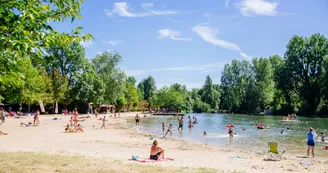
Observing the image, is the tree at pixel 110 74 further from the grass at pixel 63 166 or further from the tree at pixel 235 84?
the grass at pixel 63 166

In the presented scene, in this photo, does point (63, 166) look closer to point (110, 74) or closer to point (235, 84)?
point (110, 74)

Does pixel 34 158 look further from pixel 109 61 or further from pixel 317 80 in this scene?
pixel 317 80

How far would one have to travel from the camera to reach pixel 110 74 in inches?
3059

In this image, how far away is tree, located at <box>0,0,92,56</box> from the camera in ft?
16.6

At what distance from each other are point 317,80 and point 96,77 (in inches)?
2412

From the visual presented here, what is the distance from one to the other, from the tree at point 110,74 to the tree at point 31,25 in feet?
233

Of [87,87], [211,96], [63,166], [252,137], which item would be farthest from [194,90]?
[63,166]

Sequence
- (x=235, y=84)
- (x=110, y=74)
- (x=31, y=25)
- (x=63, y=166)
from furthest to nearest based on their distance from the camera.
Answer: (x=235, y=84)
(x=110, y=74)
(x=63, y=166)
(x=31, y=25)

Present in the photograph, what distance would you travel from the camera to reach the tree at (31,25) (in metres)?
5.05

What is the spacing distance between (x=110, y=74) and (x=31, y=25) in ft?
240

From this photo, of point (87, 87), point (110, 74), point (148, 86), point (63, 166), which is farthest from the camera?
point (148, 86)

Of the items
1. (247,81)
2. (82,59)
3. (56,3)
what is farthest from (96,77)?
(56,3)

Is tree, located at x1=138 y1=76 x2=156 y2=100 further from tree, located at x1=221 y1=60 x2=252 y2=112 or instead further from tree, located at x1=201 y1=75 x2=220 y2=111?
tree, located at x1=221 y1=60 x2=252 y2=112

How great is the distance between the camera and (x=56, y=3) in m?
6.30
